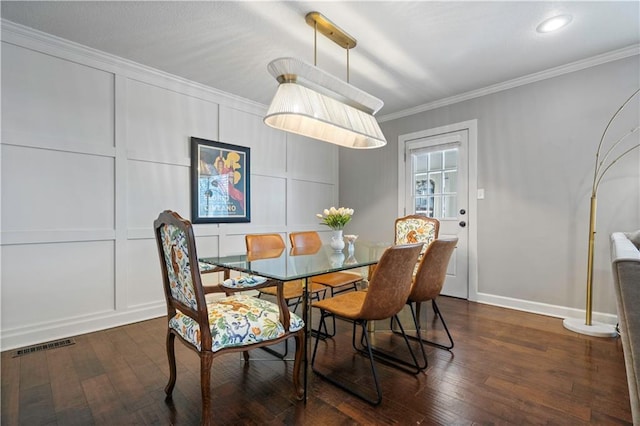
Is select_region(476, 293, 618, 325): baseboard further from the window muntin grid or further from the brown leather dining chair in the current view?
the brown leather dining chair

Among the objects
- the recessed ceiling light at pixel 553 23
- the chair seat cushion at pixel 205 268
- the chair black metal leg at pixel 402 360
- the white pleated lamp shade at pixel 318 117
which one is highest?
the recessed ceiling light at pixel 553 23

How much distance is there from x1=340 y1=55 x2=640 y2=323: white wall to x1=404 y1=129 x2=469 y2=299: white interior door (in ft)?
0.62

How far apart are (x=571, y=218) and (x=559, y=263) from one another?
46 centimetres

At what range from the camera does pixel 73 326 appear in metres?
2.61

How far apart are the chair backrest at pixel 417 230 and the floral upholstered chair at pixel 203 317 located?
5.97 ft

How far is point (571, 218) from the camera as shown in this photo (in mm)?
2975

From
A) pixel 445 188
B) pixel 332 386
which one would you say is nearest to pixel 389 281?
pixel 332 386

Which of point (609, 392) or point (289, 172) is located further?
point (289, 172)

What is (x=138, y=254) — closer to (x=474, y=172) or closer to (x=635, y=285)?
(x=635, y=285)

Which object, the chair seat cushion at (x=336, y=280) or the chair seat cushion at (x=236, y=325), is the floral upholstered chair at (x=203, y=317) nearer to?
the chair seat cushion at (x=236, y=325)

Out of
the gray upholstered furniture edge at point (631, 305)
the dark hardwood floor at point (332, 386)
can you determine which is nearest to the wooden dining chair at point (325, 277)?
the dark hardwood floor at point (332, 386)

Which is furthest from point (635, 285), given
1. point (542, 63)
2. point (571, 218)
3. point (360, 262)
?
point (542, 63)

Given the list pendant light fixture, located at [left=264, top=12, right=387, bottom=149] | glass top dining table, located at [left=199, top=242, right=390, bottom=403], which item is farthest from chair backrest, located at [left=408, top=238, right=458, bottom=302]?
pendant light fixture, located at [left=264, top=12, right=387, bottom=149]

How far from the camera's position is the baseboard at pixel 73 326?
2.35 metres
